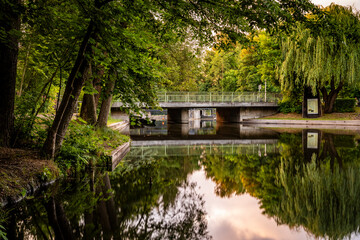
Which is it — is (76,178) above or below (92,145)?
below

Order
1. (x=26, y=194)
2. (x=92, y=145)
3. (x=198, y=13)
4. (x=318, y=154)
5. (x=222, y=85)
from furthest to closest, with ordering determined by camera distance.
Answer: (x=222, y=85) → (x=318, y=154) → (x=92, y=145) → (x=198, y=13) → (x=26, y=194)

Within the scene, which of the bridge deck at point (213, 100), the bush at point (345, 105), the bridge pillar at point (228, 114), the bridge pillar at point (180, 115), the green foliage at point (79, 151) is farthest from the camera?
the bridge pillar at point (180, 115)

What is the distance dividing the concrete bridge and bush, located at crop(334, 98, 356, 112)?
7858mm

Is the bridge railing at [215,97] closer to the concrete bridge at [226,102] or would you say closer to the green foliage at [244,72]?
the concrete bridge at [226,102]

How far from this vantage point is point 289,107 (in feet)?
118

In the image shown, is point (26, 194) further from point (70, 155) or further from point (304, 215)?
point (304, 215)

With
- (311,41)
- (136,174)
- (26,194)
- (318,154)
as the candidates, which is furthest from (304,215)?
(311,41)

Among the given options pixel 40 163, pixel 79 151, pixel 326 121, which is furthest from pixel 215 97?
pixel 40 163

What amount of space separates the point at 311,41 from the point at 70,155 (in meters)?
24.2

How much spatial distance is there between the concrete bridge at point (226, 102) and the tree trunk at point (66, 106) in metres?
27.6

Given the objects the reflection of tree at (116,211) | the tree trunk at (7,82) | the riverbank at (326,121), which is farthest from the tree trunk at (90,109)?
the riverbank at (326,121)

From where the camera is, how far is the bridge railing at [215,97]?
35.6 metres

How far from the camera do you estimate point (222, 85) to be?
51812 mm

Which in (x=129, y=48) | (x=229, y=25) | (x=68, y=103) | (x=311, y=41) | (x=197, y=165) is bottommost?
(x=197, y=165)
